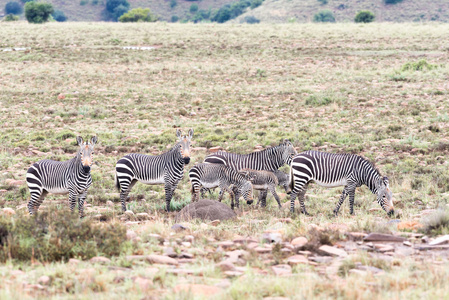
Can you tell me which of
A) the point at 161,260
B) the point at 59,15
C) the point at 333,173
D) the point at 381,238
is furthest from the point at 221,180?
the point at 59,15

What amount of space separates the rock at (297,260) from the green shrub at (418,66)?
2580 centimetres

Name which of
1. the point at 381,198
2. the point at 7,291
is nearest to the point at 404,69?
the point at 381,198

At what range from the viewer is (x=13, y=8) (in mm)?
104500

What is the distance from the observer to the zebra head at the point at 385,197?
11023 millimetres

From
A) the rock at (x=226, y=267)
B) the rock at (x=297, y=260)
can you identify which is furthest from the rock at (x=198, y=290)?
the rock at (x=297, y=260)

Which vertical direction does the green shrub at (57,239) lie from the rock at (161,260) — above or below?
above

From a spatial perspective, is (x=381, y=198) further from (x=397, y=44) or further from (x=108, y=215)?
(x=397, y=44)

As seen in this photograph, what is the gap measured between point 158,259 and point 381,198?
5852mm

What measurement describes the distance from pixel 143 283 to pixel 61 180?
20.7 ft

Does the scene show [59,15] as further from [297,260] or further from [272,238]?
[297,260]

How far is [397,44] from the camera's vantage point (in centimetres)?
4138

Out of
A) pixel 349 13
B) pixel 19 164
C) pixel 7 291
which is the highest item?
pixel 349 13

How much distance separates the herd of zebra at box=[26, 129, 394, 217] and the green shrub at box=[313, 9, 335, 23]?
231 ft

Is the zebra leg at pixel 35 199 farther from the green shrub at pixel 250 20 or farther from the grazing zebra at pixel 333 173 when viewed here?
the green shrub at pixel 250 20
